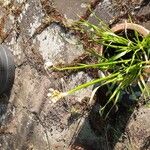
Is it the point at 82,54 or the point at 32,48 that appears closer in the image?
the point at 82,54

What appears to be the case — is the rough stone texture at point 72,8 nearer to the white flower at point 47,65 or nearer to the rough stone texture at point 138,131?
the white flower at point 47,65

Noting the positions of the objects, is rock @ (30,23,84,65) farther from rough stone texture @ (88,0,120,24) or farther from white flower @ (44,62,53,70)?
rough stone texture @ (88,0,120,24)

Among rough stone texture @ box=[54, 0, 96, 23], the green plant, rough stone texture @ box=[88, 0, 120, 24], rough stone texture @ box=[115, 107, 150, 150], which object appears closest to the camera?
the green plant

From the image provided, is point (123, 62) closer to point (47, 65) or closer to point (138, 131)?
point (138, 131)

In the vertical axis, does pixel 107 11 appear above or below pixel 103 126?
above

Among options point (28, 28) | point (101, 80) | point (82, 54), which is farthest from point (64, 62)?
point (101, 80)

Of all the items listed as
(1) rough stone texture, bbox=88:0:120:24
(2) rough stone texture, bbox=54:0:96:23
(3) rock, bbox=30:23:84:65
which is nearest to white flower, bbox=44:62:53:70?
(3) rock, bbox=30:23:84:65

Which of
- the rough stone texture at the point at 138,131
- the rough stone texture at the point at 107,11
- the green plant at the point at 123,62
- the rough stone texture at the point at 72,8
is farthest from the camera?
the rough stone texture at the point at 72,8

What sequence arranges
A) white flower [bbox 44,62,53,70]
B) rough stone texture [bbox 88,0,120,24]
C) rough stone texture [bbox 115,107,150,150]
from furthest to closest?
white flower [bbox 44,62,53,70], rough stone texture [bbox 88,0,120,24], rough stone texture [bbox 115,107,150,150]

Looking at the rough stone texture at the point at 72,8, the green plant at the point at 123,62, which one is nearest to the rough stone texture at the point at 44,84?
the rough stone texture at the point at 72,8

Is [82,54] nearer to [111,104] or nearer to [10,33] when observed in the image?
[111,104]

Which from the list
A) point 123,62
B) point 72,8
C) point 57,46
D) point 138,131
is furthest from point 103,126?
point 72,8
